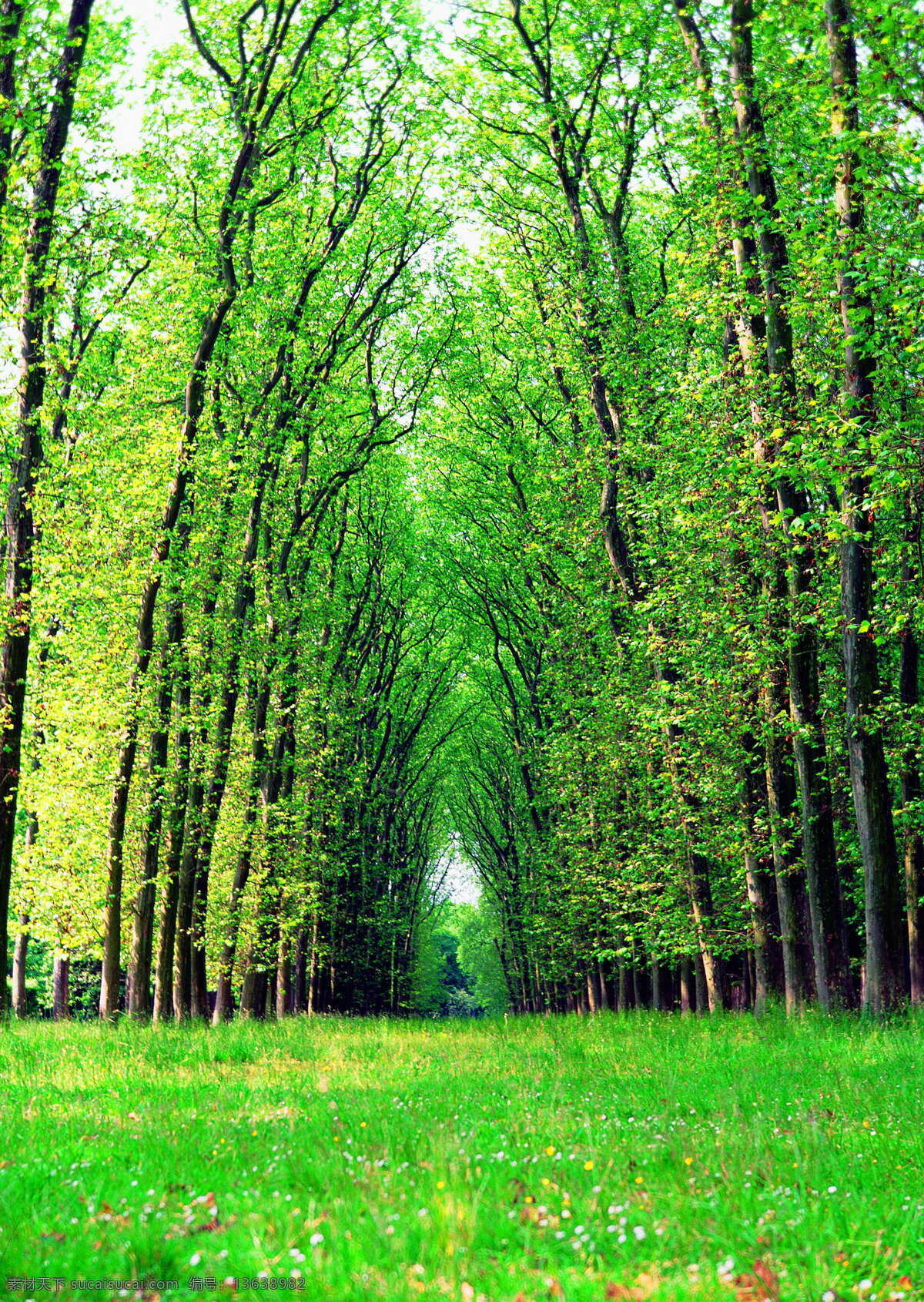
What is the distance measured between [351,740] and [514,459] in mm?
11094

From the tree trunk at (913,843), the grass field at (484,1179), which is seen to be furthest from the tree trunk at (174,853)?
the tree trunk at (913,843)

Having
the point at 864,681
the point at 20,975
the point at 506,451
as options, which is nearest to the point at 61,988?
the point at 20,975

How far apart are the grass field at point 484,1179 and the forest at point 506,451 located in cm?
513

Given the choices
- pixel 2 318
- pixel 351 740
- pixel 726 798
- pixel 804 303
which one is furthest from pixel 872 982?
pixel 351 740

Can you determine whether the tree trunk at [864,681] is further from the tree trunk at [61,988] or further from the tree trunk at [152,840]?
the tree trunk at [61,988]

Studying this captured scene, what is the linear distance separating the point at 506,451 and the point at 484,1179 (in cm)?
2363

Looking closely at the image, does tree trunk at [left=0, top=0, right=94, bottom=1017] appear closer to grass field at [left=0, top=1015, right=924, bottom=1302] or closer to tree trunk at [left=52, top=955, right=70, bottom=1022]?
grass field at [left=0, top=1015, right=924, bottom=1302]

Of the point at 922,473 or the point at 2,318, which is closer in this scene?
the point at 922,473

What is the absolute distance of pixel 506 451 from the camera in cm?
2733

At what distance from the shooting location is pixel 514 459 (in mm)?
26438

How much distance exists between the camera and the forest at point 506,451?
1216 centimetres

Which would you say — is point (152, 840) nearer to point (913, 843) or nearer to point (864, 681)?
point (864, 681)

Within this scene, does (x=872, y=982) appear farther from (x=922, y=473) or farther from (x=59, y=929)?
(x=59, y=929)

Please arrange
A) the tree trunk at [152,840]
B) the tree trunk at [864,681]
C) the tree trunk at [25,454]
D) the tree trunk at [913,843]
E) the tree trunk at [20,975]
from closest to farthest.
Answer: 1. the tree trunk at [864,681]
2. the tree trunk at [25,454]
3. the tree trunk at [913,843]
4. the tree trunk at [152,840]
5. the tree trunk at [20,975]
